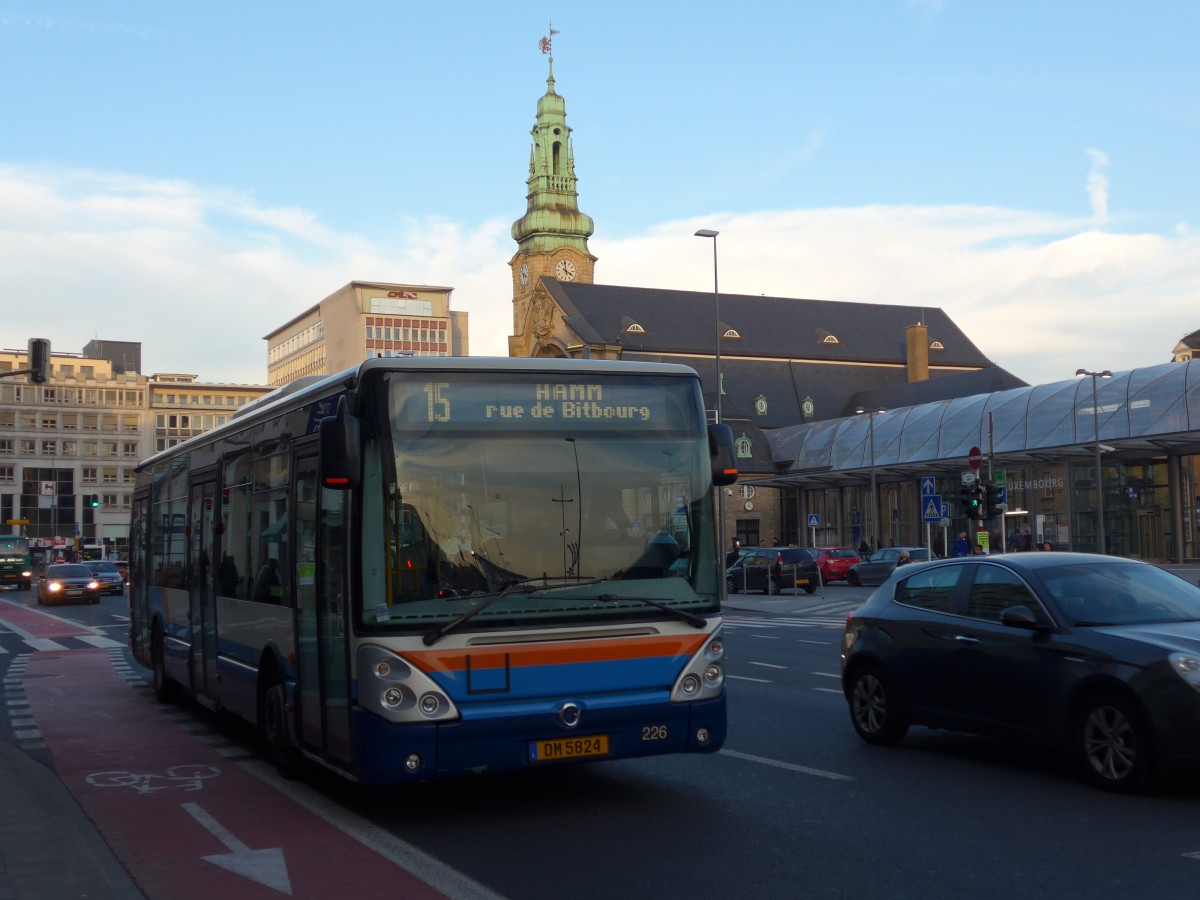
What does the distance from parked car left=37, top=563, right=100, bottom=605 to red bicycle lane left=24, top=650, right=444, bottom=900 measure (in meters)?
35.1

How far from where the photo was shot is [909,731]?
1216cm

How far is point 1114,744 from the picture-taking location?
8.80m

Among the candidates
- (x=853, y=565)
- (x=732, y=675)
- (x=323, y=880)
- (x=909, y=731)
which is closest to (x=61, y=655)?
(x=732, y=675)

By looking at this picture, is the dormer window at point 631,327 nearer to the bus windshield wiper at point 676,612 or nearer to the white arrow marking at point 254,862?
the bus windshield wiper at point 676,612

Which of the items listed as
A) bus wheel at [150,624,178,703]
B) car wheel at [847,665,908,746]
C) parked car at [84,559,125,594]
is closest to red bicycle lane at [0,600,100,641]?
parked car at [84,559,125,594]

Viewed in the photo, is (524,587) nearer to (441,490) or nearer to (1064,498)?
(441,490)

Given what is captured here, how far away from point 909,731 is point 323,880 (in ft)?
21.1

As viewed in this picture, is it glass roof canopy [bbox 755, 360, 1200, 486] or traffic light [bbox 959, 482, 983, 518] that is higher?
glass roof canopy [bbox 755, 360, 1200, 486]

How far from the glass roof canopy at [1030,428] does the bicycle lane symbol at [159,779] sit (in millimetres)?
38203

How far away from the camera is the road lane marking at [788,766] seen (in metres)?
9.83

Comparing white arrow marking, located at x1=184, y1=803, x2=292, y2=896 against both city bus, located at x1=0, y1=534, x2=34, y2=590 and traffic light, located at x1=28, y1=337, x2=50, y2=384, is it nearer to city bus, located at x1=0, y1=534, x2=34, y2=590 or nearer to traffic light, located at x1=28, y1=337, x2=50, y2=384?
traffic light, located at x1=28, y1=337, x2=50, y2=384

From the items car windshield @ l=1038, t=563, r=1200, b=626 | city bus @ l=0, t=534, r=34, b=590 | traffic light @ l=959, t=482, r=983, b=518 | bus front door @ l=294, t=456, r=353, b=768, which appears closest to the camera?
bus front door @ l=294, t=456, r=353, b=768

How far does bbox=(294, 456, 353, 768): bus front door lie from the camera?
8.52 m

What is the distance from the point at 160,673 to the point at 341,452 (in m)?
8.89
